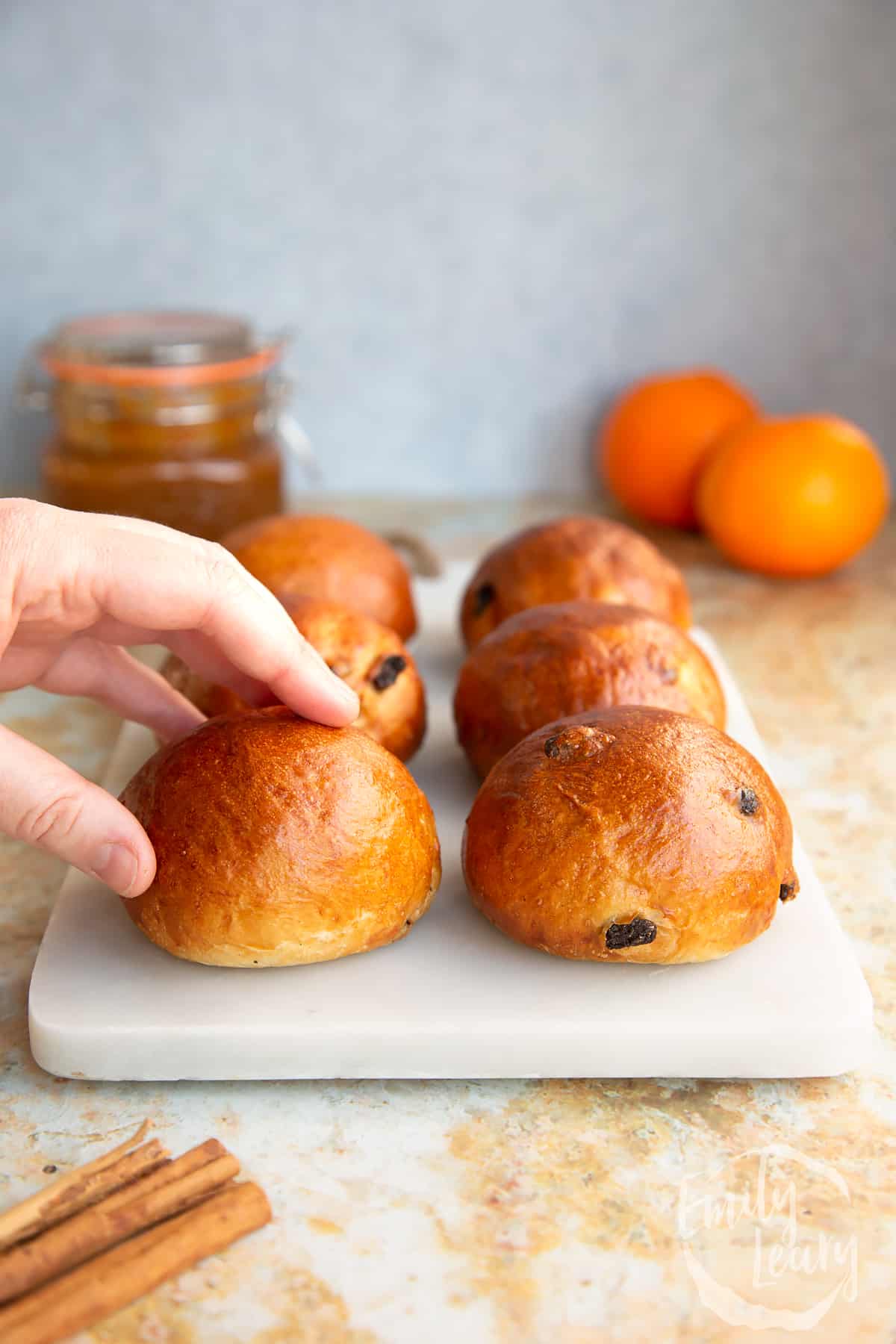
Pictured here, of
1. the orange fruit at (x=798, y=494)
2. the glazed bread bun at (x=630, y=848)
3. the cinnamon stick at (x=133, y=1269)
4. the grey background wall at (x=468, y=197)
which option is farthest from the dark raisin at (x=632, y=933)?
the grey background wall at (x=468, y=197)

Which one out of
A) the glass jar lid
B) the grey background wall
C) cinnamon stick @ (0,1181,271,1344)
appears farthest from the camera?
the grey background wall

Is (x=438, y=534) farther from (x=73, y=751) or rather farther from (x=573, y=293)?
(x=73, y=751)

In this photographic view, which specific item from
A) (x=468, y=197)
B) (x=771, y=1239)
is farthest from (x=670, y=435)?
→ (x=771, y=1239)

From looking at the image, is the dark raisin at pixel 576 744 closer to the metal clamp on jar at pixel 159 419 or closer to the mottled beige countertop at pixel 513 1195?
the mottled beige countertop at pixel 513 1195

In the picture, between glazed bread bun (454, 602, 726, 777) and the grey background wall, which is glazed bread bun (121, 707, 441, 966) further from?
the grey background wall

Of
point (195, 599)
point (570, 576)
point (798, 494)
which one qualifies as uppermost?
point (195, 599)

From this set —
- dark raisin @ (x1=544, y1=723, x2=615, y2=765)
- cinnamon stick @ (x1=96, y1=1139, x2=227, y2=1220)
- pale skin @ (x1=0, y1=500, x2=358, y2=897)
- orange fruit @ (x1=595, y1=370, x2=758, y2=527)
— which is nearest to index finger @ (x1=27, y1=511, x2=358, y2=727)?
pale skin @ (x1=0, y1=500, x2=358, y2=897)

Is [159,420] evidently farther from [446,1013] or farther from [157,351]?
[446,1013]

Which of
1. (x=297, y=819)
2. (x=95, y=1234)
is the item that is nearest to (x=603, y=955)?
(x=297, y=819)
